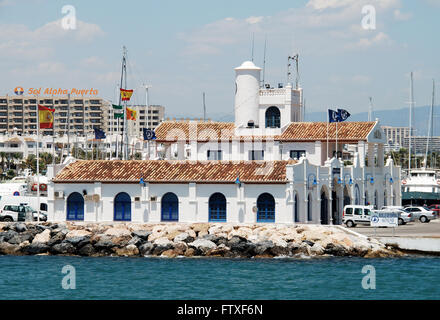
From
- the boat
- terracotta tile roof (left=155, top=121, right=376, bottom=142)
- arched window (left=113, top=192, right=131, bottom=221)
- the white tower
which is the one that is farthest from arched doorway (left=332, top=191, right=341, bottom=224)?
the boat

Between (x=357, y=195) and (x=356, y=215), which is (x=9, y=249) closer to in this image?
(x=356, y=215)

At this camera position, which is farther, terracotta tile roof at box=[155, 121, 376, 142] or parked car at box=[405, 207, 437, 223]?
parked car at box=[405, 207, 437, 223]

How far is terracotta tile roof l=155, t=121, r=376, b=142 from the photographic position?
6356cm

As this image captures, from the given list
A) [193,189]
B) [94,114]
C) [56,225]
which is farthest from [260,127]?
[94,114]

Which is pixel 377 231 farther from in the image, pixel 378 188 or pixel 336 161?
pixel 378 188

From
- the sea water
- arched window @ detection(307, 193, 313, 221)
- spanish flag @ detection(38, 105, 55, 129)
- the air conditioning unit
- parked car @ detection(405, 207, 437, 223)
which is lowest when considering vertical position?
the sea water

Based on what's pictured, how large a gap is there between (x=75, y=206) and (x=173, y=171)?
6.84m

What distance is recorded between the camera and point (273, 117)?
221 feet

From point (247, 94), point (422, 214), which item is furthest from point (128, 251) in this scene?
point (422, 214)

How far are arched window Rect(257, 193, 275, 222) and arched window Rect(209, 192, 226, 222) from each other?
2.24 meters

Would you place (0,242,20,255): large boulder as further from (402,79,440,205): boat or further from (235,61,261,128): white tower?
(402,79,440,205): boat

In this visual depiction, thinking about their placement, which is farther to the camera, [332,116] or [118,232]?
[332,116]

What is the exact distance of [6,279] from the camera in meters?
44.8
